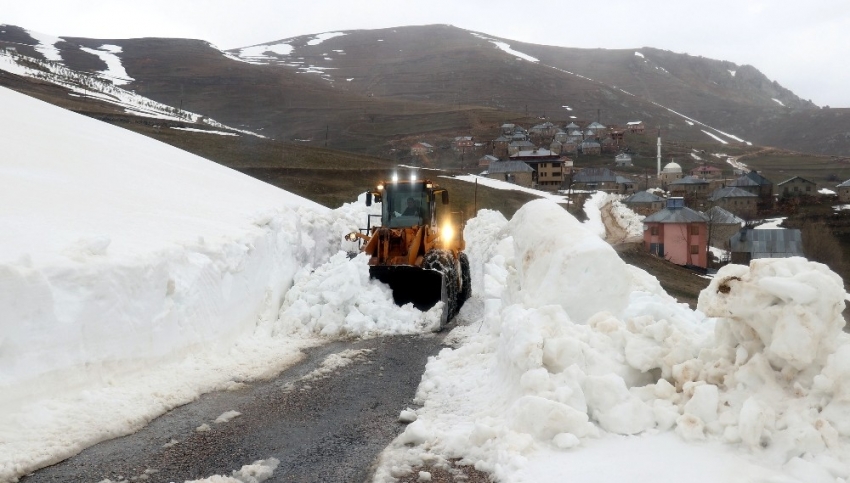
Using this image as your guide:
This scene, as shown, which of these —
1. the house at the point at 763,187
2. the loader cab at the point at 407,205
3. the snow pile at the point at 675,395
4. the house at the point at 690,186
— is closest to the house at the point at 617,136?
the house at the point at 690,186

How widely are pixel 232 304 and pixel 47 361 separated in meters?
4.14

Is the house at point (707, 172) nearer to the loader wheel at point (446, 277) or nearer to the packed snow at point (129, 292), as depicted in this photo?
the packed snow at point (129, 292)

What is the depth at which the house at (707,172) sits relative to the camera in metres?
96.6

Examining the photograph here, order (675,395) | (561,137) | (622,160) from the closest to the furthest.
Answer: (675,395) < (622,160) < (561,137)

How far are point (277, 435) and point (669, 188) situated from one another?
88828mm

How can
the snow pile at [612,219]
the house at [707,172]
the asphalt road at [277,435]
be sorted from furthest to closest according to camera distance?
the house at [707,172], the snow pile at [612,219], the asphalt road at [277,435]

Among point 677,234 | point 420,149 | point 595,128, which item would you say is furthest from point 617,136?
point 677,234

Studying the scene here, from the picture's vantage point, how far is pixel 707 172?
9688 centimetres

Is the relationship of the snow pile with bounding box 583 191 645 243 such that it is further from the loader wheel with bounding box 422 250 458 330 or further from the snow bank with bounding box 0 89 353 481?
the snow bank with bounding box 0 89 353 481

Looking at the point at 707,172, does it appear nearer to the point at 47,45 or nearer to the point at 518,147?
the point at 518,147

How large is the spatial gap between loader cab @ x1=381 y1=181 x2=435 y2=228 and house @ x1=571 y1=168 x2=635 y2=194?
7290 cm

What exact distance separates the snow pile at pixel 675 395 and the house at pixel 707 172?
97.9m

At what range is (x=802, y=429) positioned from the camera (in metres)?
5.05

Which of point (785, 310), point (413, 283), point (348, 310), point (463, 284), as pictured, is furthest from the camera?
point (463, 284)
